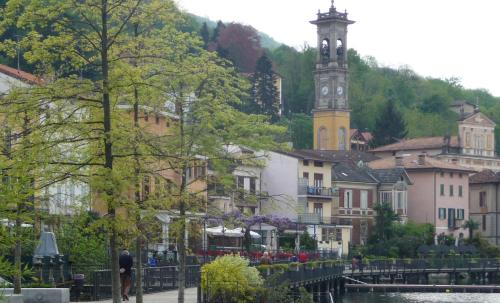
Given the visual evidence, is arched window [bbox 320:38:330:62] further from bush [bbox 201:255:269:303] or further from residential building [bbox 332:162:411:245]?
bush [bbox 201:255:269:303]

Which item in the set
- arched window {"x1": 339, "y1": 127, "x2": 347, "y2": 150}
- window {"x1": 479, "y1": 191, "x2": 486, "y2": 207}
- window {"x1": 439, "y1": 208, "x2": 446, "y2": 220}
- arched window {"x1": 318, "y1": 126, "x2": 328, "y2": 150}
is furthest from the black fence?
arched window {"x1": 339, "y1": 127, "x2": 347, "y2": 150}

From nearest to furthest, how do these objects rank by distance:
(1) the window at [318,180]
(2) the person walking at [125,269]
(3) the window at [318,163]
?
(2) the person walking at [125,269]
(3) the window at [318,163]
(1) the window at [318,180]

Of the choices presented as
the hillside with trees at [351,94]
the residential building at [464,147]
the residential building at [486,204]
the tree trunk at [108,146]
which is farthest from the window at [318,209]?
the tree trunk at [108,146]

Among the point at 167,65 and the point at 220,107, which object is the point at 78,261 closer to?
the point at 220,107

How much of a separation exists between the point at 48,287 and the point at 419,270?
56.7 m

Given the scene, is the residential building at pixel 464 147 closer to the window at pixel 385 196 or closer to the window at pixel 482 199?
the window at pixel 482 199

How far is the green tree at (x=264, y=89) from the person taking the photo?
518 feet

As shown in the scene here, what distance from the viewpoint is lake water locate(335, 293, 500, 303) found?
70875 millimetres

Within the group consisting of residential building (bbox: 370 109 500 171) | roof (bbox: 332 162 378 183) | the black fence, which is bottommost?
the black fence

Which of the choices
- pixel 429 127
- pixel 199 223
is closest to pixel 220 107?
pixel 199 223

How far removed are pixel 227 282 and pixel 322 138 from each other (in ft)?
344

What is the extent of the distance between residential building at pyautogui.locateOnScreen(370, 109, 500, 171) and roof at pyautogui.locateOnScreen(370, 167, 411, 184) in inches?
778

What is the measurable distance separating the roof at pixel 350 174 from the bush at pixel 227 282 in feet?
217

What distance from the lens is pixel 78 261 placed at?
142ft
